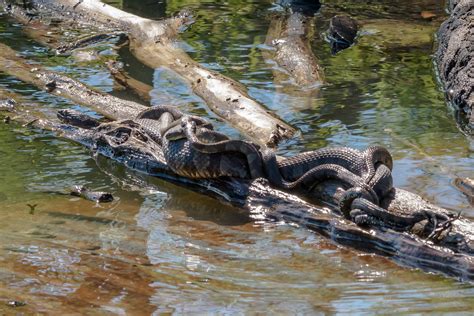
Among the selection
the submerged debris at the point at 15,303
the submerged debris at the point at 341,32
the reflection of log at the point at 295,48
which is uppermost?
the submerged debris at the point at 341,32

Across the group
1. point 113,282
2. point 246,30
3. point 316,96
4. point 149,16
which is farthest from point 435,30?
point 113,282

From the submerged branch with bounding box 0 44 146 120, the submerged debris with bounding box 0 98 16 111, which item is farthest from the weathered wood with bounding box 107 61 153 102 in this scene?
the submerged debris with bounding box 0 98 16 111

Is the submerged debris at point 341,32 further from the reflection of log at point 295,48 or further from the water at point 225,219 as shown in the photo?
the reflection of log at point 295,48

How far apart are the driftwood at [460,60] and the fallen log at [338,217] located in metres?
3.19

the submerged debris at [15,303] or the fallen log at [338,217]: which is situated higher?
the fallen log at [338,217]

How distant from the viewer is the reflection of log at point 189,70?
345 inches

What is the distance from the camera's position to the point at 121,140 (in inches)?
319

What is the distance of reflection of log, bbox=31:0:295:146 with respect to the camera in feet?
28.7

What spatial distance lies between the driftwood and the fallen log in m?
3.19

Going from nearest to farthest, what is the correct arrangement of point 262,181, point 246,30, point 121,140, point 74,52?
point 262,181 → point 121,140 → point 74,52 → point 246,30

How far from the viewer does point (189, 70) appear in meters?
11.0

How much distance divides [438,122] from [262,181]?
323 centimetres

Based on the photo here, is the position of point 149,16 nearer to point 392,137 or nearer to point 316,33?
point 316,33

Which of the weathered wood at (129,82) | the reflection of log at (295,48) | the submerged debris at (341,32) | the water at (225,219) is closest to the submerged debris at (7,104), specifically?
the water at (225,219)
